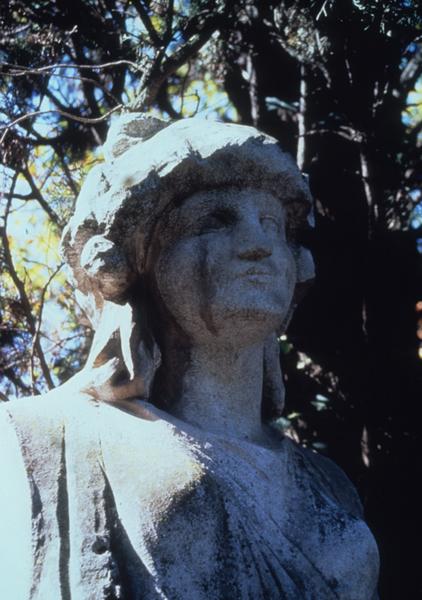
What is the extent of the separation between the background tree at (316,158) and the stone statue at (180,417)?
4.91 ft

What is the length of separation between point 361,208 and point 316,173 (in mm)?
363

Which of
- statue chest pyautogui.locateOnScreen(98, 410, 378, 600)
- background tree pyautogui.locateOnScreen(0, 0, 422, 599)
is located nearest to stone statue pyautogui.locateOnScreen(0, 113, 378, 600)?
statue chest pyautogui.locateOnScreen(98, 410, 378, 600)

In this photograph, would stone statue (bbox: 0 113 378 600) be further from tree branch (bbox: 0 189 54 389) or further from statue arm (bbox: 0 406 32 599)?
tree branch (bbox: 0 189 54 389)

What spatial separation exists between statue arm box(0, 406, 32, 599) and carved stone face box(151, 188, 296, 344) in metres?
0.71

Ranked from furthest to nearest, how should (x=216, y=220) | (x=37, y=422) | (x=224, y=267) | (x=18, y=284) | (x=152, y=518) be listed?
(x=18, y=284) < (x=216, y=220) < (x=224, y=267) < (x=37, y=422) < (x=152, y=518)

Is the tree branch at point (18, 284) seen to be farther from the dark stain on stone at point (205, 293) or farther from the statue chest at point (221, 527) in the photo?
the statue chest at point (221, 527)

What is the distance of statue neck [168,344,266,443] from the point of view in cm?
298

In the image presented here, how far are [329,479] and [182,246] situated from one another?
0.96 metres

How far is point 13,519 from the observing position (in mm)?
2506

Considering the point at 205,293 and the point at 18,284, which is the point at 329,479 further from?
the point at 18,284

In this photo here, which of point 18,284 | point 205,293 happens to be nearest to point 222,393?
point 205,293

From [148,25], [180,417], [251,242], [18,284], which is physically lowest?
[180,417]

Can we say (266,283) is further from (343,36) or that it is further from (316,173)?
(316,173)

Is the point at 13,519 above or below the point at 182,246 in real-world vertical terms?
below
